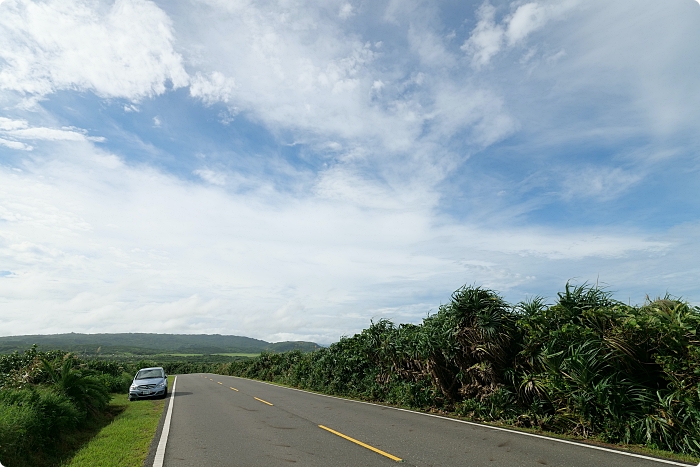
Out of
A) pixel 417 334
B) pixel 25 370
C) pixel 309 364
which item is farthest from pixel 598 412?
pixel 309 364

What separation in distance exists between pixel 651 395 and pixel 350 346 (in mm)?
15078

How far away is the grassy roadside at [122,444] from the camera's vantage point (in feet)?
27.0

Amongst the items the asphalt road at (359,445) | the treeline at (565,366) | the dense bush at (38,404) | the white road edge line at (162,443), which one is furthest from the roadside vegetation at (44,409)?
the treeline at (565,366)

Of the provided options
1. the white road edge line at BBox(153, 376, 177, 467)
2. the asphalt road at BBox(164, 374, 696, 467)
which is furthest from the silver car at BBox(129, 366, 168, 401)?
the asphalt road at BBox(164, 374, 696, 467)

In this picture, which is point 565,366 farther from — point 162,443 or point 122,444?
point 122,444

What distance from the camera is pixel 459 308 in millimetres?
13234

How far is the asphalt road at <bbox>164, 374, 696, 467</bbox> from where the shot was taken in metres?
7.13

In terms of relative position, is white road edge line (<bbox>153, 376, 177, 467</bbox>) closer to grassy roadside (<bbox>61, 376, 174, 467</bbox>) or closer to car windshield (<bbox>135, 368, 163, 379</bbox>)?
grassy roadside (<bbox>61, 376, 174, 467</bbox>)

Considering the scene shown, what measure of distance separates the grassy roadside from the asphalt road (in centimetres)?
65

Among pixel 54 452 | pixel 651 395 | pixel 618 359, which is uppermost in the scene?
pixel 618 359

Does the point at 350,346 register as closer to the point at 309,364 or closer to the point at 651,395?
the point at 309,364

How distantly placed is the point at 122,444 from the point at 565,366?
10564 mm

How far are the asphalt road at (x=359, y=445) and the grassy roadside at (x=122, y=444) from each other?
0.65 meters

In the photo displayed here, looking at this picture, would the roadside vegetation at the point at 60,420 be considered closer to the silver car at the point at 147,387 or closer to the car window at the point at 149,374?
the silver car at the point at 147,387
